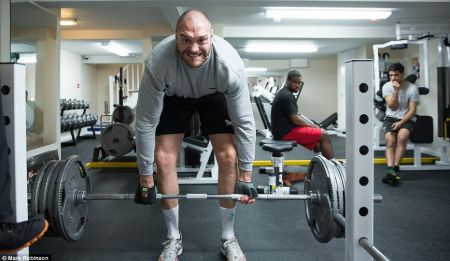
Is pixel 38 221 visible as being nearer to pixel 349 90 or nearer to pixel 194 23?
pixel 194 23

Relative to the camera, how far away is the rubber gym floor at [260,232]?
1732mm

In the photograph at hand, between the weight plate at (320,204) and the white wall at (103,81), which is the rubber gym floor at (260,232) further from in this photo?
the white wall at (103,81)

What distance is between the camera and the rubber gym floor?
173 cm

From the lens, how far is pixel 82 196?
1551 mm

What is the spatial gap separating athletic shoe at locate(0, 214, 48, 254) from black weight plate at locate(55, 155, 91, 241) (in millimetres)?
419

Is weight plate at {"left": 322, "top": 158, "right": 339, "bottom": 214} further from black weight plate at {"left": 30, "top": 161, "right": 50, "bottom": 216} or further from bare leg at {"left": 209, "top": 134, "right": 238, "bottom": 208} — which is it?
black weight plate at {"left": 30, "top": 161, "right": 50, "bottom": 216}

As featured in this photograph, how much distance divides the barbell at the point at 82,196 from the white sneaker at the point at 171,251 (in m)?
0.28

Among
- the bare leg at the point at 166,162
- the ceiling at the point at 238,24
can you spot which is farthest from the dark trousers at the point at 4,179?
the ceiling at the point at 238,24

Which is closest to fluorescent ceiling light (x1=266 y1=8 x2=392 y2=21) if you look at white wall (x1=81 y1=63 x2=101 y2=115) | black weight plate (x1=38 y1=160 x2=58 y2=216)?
black weight plate (x1=38 y1=160 x2=58 y2=216)

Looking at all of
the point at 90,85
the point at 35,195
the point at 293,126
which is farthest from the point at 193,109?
the point at 90,85

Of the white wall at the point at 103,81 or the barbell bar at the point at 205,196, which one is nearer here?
the barbell bar at the point at 205,196

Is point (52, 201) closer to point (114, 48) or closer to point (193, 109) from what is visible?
point (193, 109)

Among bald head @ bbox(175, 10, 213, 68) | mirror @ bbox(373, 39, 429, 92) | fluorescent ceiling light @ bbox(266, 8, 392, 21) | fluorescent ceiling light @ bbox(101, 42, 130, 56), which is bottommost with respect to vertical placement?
bald head @ bbox(175, 10, 213, 68)

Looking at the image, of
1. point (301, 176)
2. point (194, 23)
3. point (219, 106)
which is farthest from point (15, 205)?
point (301, 176)
